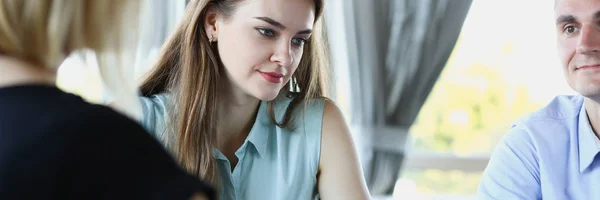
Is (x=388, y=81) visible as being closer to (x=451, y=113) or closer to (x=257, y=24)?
(x=451, y=113)

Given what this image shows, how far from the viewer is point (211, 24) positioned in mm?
2049

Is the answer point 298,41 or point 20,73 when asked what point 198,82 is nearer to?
point 298,41

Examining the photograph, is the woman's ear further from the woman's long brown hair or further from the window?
the window

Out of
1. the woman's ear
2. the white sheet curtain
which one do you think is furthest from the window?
the woman's ear

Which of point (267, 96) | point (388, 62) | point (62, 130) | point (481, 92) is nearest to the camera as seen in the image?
point (62, 130)

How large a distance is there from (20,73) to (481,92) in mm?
2760

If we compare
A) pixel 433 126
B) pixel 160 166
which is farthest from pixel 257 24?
pixel 433 126

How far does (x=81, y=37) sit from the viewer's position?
2.85 feet

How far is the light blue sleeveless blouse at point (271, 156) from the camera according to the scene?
1.97 meters

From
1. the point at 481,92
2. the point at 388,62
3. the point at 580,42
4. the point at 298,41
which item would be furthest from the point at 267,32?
the point at 481,92

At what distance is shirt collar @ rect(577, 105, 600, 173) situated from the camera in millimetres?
1950

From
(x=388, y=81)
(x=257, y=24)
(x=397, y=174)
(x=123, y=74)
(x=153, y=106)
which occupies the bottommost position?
(x=397, y=174)

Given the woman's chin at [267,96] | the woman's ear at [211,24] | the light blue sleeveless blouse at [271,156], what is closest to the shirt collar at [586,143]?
the light blue sleeveless blouse at [271,156]

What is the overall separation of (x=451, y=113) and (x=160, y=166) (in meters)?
2.74
